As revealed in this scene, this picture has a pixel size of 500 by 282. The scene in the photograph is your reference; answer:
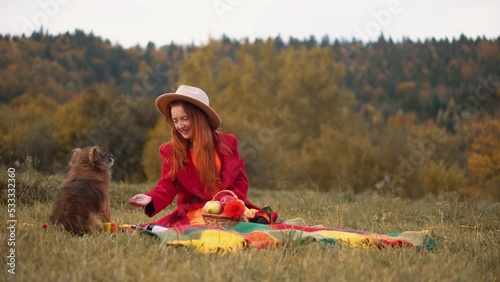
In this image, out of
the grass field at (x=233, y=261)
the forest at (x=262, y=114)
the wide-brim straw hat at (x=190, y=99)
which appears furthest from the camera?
the forest at (x=262, y=114)

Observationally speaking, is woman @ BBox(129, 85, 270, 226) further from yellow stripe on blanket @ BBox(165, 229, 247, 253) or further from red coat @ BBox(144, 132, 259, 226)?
yellow stripe on blanket @ BBox(165, 229, 247, 253)

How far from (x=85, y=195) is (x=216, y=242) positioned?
54.4 inches

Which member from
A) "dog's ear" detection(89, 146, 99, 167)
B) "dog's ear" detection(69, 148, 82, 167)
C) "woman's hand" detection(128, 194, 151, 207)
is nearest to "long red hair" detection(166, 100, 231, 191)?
"woman's hand" detection(128, 194, 151, 207)

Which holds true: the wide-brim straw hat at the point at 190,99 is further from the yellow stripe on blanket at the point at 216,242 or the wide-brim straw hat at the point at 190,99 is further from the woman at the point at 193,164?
the yellow stripe on blanket at the point at 216,242

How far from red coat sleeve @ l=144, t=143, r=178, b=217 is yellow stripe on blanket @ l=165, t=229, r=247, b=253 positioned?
1.19 meters

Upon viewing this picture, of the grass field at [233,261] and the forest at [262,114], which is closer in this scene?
the grass field at [233,261]

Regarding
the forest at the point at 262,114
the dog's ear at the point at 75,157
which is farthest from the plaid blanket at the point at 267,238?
the forest at the point at 262,114

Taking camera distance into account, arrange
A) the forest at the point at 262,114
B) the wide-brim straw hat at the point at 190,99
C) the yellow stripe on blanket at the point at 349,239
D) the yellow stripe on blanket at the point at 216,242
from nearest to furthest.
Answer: the yellow stripe on blanket at the point at 216,242 < the yellow stripe on blanket at the point at 349,239 < the wide-brim straw hat at the point at 190,99 < the forest at the point at 262,114

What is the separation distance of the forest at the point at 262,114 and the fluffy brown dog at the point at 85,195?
16.6m

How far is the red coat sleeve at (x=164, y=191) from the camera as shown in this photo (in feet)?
18.8

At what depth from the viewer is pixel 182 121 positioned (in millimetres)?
5953

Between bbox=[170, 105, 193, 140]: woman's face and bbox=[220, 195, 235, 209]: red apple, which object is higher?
bbox=[170, 105, 193, 140]: woman's face

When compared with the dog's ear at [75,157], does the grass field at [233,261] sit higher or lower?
lower

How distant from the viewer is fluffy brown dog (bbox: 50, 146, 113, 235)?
480cm
